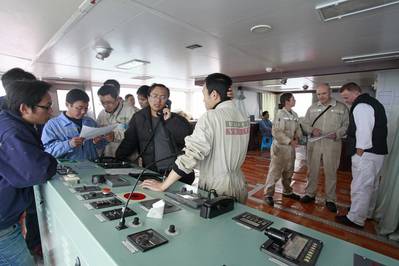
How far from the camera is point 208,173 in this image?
1.29 m

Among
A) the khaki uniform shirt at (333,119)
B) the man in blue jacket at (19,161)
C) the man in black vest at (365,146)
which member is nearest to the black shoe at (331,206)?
the man in black vest at (365,146)

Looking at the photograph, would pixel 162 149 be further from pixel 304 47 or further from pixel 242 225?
pixel 304 47

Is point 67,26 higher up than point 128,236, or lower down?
higher up

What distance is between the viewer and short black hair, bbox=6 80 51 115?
110cm

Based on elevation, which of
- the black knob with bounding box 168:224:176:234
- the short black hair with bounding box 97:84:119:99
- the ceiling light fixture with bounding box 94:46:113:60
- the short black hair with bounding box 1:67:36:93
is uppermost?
the ceiling light fixture with bounding box 94:46:113:60

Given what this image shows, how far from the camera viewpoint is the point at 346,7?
1735mm

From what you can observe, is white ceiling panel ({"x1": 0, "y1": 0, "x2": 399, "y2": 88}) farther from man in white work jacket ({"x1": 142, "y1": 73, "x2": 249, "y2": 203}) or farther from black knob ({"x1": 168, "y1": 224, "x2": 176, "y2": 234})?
black knob ({"x1": 168, "y1": 224, "x2": 176, "y2": 234})

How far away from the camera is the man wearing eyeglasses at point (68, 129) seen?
5.13 feet

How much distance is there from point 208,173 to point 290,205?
220 centimetres

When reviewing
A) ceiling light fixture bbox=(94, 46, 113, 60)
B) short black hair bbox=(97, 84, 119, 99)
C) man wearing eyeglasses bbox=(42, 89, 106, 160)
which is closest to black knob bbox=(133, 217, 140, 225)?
man wearing eyeglasses bbox=(42, 89, 106, 160)

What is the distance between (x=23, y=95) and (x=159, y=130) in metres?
0.90

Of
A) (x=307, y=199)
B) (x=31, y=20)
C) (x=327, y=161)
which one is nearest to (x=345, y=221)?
(x=307, y=199)

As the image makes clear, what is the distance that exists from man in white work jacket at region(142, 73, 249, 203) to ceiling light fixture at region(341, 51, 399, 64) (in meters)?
3.16

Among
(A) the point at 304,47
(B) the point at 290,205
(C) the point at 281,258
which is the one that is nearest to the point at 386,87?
(A) the point at 304,47
